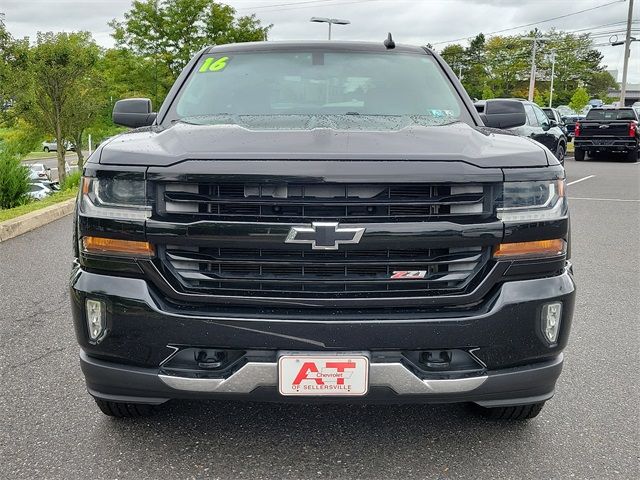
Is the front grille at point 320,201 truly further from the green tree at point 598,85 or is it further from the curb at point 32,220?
the green tree at point 598,85

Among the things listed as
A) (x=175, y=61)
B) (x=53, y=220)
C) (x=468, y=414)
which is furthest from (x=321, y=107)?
(x=175, y=61)

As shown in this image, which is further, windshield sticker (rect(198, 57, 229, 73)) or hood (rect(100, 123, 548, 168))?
windshield sticker (rect(198, 57, 229, 73))

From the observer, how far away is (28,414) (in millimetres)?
3236

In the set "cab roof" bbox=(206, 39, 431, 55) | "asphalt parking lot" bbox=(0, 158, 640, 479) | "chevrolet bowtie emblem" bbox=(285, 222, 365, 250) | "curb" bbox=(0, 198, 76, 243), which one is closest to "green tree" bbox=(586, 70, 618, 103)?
"curb" bbox=(0, 198, 76, 243)

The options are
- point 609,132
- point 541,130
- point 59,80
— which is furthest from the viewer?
point 59,80

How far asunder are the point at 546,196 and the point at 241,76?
209 centimetres

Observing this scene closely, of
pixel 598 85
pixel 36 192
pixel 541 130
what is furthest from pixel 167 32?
pixel 598 85

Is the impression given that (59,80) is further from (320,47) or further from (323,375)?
(323,375)

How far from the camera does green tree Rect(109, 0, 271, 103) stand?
3525 cm

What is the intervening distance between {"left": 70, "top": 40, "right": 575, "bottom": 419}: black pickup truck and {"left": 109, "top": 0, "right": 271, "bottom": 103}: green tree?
1339 inches

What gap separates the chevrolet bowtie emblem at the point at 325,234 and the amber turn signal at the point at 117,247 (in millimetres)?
541

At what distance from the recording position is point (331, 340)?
8.16 ft

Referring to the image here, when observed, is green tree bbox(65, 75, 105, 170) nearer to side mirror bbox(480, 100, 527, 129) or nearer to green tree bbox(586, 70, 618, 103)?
side mirror bbox(480, 100, 527, 129)

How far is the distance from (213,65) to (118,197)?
188 centimetres
